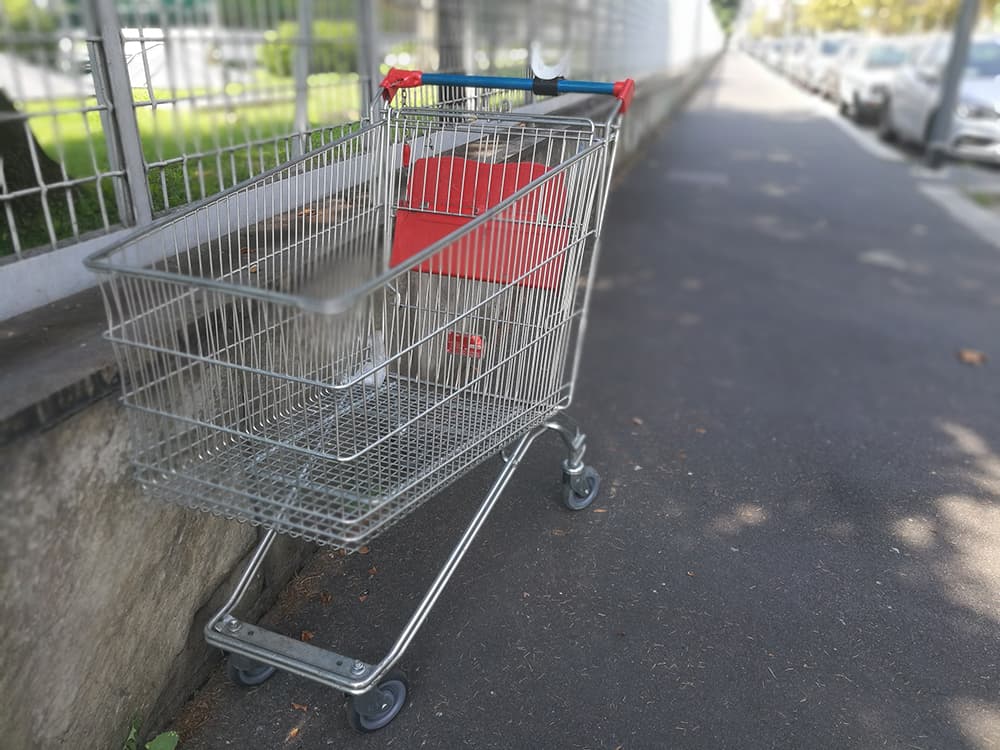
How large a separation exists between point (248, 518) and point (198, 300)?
2.11 feet

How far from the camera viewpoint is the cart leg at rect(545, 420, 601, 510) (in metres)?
3.14

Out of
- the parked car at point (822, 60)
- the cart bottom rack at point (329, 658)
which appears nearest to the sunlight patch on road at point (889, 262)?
the cart bottom rack at point (329, 658)

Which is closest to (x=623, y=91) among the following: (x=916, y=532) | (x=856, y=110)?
(x=916, y=532)

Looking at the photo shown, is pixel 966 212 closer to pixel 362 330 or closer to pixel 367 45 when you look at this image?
pixel 367 45

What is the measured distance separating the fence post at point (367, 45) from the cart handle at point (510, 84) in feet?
4.32

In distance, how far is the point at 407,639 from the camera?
2.24 metres

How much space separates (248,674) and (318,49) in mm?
2907

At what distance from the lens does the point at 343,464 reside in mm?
2381

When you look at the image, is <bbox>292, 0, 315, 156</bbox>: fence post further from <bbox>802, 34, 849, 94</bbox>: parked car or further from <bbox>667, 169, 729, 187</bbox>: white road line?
<bbox>802, 34, 849, 94</bbox>: parked car

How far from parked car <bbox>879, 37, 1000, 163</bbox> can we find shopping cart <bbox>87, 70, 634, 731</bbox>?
34.4ft

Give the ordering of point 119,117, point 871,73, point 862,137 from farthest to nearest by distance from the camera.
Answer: point 871,73, point 862,137, point 119,117

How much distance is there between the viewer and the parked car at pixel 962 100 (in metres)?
11.0

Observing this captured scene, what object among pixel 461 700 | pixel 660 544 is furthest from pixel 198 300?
pixel 660 544

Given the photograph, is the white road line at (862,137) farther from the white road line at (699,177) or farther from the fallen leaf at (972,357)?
the fallen leaf at (972,357)
